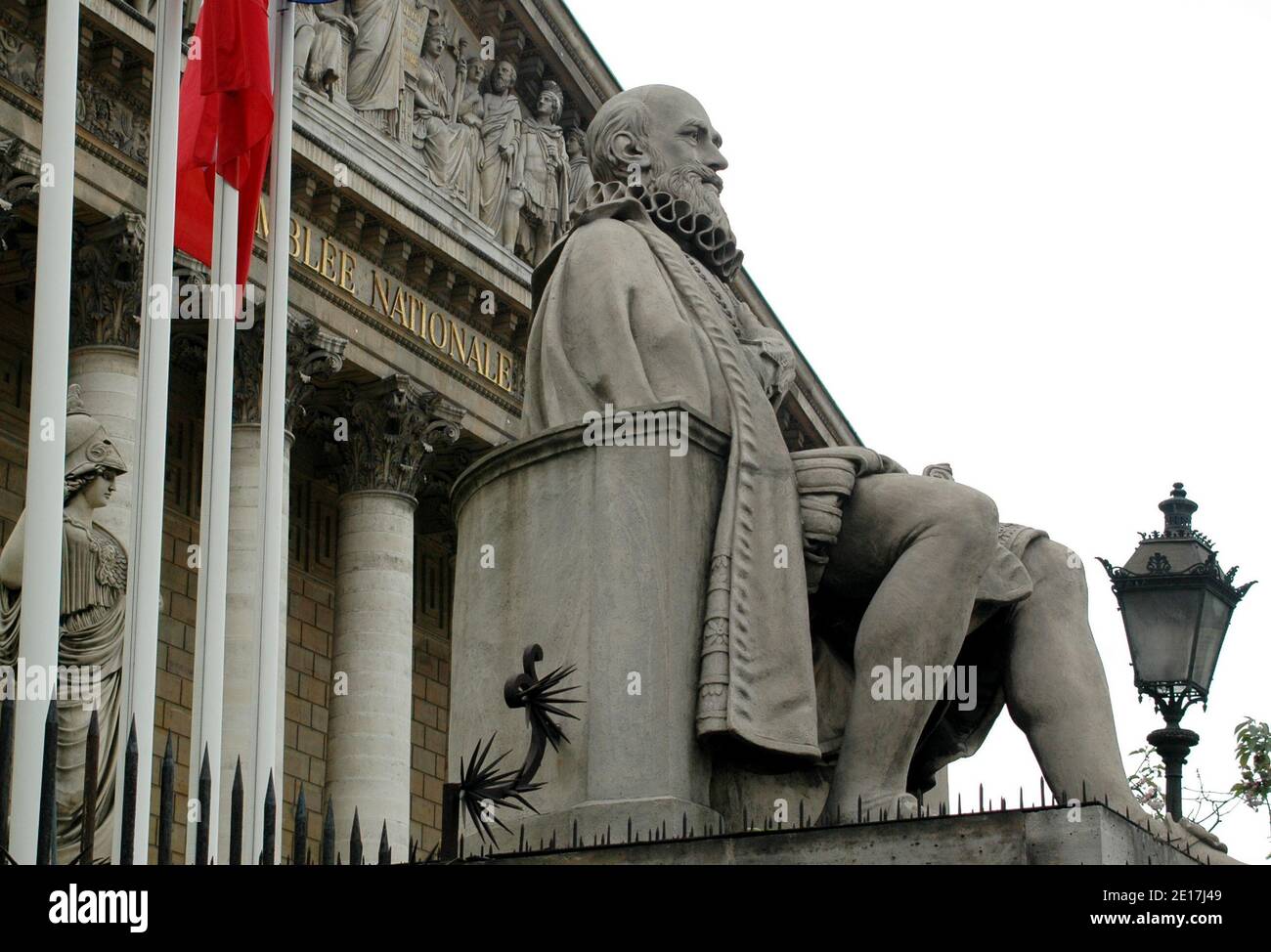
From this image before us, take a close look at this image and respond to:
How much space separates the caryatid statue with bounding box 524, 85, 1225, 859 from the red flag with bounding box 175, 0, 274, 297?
7.05 m

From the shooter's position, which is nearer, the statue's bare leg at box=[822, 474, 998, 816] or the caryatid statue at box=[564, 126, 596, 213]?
the statue's bare leg at box=[822, 474, 998, 816]

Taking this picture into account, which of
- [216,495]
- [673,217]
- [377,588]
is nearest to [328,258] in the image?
[377,588]

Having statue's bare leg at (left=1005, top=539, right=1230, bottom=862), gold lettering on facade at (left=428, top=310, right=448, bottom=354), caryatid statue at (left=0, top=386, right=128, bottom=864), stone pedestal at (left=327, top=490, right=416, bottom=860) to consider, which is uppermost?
gold lettering on facade at (left=428, top=310, right=448, bottom=354)

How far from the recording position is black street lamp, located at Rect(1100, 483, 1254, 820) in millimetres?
10742

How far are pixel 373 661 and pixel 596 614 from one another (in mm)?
23914

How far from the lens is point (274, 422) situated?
1500 cm

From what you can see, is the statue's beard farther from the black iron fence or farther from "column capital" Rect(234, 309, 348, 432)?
"column capital" Rect(234, 309, 348, 432)

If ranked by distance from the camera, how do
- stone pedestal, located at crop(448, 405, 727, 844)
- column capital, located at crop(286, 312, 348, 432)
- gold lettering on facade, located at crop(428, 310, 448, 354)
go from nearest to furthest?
1. stone pedestal, located at crop(448, 405, 727, 844)
2. column capital, located at crop(286, 312, 348, 432)
3. gold lettering on facade, located at crop(428, 310, 448, 354)

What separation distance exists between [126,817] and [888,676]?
2.21 metres

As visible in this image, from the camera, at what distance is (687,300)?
8070 millimetres

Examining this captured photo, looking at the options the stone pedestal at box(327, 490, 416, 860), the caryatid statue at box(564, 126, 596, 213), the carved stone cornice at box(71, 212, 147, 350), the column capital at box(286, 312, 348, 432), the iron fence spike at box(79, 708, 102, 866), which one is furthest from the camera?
the caryatid statue at box(564, 126, 596, 213)

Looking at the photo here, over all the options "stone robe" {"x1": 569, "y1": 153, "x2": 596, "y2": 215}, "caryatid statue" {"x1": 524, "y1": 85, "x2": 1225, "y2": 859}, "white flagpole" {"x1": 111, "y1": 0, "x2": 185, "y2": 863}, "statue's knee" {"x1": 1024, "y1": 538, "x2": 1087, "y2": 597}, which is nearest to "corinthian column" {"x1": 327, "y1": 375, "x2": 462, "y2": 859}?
"stone robe" {"x1": 569, "y1": 153, "x2": 596, "y2": 215}
